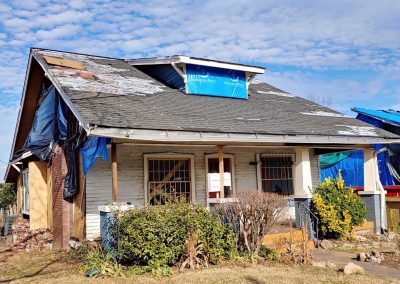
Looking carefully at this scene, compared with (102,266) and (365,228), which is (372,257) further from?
(102,266)

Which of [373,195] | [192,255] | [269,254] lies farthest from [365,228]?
[192,255]

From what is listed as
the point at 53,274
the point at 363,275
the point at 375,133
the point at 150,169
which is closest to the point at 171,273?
the point at 53,274

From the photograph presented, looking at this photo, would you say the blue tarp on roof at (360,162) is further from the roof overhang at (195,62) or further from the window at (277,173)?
the roof overhang at (195,62)

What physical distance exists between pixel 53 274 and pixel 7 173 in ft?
48.7

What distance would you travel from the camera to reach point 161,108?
11797 millimetres

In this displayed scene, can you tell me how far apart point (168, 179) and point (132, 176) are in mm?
1155

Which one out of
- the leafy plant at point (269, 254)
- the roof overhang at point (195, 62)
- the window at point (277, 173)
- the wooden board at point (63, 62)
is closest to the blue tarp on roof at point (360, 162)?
the window at point (277, 173)

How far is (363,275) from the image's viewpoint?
8328 mm

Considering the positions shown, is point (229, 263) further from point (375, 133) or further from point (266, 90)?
point (266, 90)

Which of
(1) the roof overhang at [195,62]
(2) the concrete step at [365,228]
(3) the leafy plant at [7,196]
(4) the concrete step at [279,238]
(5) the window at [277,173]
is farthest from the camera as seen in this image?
(3) the leafy plant at [7,196]

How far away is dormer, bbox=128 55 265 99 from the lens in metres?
14.8

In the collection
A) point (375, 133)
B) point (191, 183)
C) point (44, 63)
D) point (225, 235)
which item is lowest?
point (225, 235)

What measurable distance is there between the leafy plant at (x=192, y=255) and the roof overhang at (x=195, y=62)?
7417 mm

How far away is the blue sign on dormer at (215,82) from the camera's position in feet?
49.2
